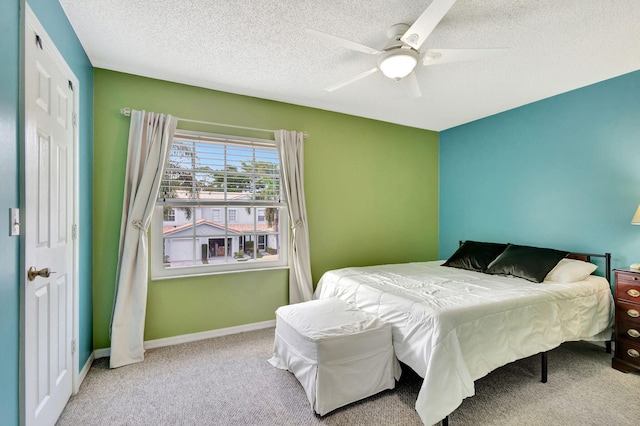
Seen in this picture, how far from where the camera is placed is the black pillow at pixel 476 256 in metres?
3.32

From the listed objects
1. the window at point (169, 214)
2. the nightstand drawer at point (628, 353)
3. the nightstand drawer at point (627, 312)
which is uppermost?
the window at point (169, 214)

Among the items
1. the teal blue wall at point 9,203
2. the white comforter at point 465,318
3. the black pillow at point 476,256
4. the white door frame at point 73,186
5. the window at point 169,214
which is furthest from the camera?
the black pillow at point 476,256

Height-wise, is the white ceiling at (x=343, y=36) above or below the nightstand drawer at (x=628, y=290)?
above

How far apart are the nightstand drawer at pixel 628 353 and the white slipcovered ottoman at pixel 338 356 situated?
200 cm

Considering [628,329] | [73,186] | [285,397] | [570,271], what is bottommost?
[285,397]

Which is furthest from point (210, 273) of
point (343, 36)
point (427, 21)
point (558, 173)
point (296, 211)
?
point (558, 173)

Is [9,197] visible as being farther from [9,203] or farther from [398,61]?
[398,61]

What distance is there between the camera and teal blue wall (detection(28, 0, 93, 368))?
6.72 feet

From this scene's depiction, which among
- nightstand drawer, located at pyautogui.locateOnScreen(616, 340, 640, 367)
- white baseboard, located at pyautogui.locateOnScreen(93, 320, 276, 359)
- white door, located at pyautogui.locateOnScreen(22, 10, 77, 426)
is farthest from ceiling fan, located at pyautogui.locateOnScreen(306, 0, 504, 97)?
white baseboard, located at pyautogui.locateOnScreen(93, 320, 276, 359)

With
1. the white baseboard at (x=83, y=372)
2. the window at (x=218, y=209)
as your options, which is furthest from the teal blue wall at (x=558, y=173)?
the white baseboard at (x=83, y=372)

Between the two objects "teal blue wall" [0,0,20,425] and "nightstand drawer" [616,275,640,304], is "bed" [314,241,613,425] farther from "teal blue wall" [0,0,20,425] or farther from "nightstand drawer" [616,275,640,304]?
"teal blue wall" [0,0,20,425]

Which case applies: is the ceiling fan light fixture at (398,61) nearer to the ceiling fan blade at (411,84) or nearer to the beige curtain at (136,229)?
the ceiling fan blade at (411,84)

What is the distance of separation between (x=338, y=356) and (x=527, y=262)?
7.43 feet

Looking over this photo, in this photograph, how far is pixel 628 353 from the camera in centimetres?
244
